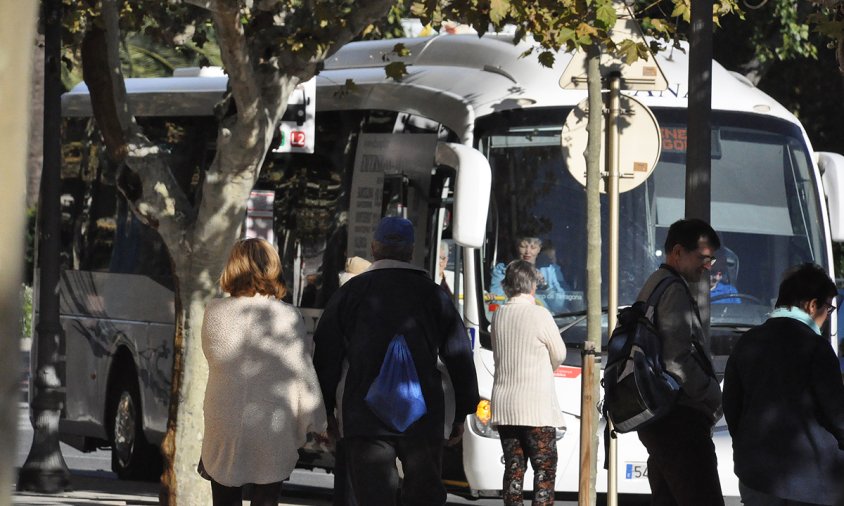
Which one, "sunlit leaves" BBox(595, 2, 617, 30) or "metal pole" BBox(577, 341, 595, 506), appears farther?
"sunlit leaves" BBox(595, 2, 617, 30)

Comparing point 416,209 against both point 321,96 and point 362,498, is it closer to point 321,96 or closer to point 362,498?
point 321,96

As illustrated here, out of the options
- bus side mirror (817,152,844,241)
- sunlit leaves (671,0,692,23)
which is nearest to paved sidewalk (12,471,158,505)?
sunlit leaves (671,0,692,23)

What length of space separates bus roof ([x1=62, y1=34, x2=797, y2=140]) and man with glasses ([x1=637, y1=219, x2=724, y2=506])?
4925 mm

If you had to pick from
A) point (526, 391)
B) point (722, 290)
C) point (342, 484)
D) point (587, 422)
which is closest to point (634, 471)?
point (722, 290)

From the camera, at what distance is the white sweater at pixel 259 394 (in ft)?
21.6

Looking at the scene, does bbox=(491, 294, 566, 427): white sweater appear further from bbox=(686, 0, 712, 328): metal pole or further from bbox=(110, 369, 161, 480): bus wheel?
bbox=(110, 369, 161, 480): bus wheel

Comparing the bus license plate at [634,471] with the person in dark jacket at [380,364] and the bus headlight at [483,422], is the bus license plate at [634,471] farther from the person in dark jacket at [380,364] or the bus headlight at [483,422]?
the person in dark jacket at [380,364]

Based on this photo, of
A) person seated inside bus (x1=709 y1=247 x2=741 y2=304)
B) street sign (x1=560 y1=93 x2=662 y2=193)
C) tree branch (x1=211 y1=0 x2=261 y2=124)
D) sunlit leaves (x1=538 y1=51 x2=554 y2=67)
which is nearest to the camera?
street sign (x1=560 y1=93 x2=662 y2=193)

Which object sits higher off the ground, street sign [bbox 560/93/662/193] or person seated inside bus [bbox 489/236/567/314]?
street sign [bbox 560/93/662/193]

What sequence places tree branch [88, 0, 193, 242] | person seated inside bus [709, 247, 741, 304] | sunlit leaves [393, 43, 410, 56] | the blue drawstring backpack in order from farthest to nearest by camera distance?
sunlit leaves [393, 43, 410, 56]
person seated inside bus [709, 247, 741, 304]
tree branch [88, 0, 193, 242]
the blue drawstring backpack

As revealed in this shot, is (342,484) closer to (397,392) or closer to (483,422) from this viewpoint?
(397,392)

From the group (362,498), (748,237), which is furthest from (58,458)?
(362,498)

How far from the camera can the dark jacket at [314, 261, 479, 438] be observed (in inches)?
259

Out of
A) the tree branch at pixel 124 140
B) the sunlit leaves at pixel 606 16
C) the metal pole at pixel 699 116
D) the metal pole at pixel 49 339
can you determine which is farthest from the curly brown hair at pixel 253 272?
the metal pole at pixel 49 339
